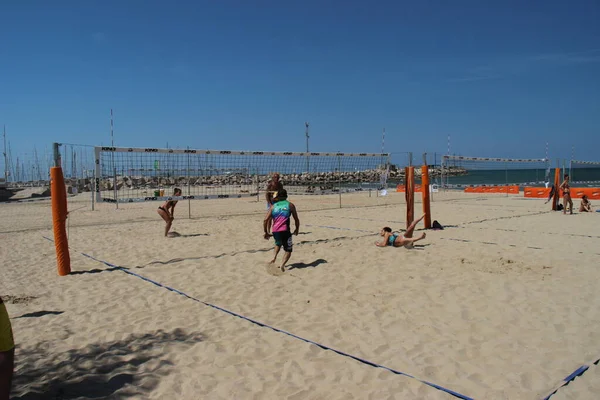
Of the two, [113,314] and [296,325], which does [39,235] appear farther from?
[296,325]

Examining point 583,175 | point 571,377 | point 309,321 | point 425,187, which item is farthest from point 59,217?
point 583,175

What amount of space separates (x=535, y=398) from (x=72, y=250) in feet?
24.0

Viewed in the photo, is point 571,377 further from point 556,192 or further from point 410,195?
point 556,192

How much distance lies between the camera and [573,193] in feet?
63.8

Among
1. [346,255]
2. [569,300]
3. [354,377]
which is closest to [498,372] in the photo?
[354,377]

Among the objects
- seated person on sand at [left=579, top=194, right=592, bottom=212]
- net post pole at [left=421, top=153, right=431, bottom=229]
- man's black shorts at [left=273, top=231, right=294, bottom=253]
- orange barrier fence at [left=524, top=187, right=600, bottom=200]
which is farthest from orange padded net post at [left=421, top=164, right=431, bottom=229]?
orange barrier fence at [left=524, top=187, right=600, bottom=200]

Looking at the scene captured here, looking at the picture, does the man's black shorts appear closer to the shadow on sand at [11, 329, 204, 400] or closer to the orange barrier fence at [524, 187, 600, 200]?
the shadow on sand at [11, 329, 204, 400]

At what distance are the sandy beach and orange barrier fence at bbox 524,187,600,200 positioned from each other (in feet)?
42.3

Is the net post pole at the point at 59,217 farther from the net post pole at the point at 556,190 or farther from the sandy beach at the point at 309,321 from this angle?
the net post pole at the point at 556,190

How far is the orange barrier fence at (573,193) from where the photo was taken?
1827 cm

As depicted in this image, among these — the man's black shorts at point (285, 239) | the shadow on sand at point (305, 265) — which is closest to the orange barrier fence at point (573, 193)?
the shadow on sand at point (305, 265)

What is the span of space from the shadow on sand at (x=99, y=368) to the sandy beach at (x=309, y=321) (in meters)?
0.01

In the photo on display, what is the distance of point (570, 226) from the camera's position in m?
9.89

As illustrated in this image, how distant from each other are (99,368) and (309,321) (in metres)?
1.72
